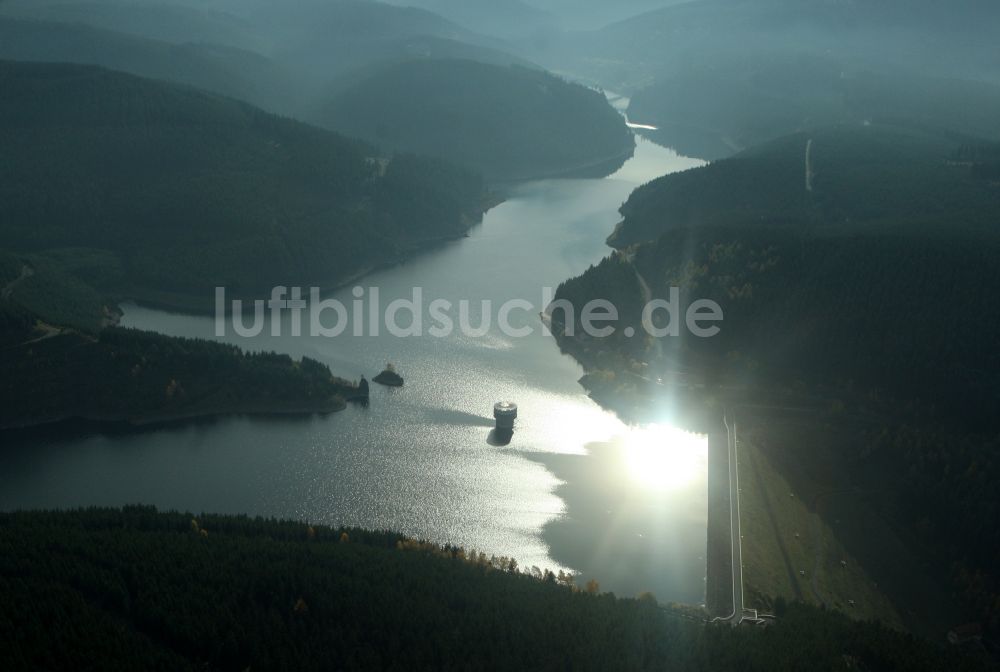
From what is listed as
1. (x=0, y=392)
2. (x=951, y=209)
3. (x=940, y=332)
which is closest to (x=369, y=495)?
(x=0, y=392)

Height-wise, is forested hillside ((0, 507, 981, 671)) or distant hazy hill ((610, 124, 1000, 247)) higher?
distant hazy hill ((610, 124, 1000, 247))

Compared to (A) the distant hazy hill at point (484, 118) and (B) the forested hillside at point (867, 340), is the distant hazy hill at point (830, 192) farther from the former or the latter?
(A) the distant hazy hill at point (484, 118)

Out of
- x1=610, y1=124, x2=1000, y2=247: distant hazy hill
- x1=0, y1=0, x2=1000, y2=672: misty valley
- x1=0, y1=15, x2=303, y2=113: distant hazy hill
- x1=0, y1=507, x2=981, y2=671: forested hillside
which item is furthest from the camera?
x1=0, y1=15, x2=303, y2=113: distant hazy hill

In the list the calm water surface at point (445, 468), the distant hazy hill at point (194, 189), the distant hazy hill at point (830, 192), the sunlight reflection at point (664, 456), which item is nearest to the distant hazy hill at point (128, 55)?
the distant hazy hill at point (194, 189)

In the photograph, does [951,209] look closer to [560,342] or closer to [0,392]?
[560,342]

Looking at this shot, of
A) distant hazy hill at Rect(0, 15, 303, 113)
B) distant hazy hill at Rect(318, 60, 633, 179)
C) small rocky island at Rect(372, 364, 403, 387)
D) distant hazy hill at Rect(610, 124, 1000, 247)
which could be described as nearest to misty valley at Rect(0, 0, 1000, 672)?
small rocky island at Rect(372, 364, 403, 387)

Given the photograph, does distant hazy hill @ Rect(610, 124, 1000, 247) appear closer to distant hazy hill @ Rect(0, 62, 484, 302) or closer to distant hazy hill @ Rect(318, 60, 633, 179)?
distant hazy hill @ Rect(0, 62, 484, 302)

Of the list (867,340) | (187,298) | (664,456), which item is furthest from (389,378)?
(867,340)
